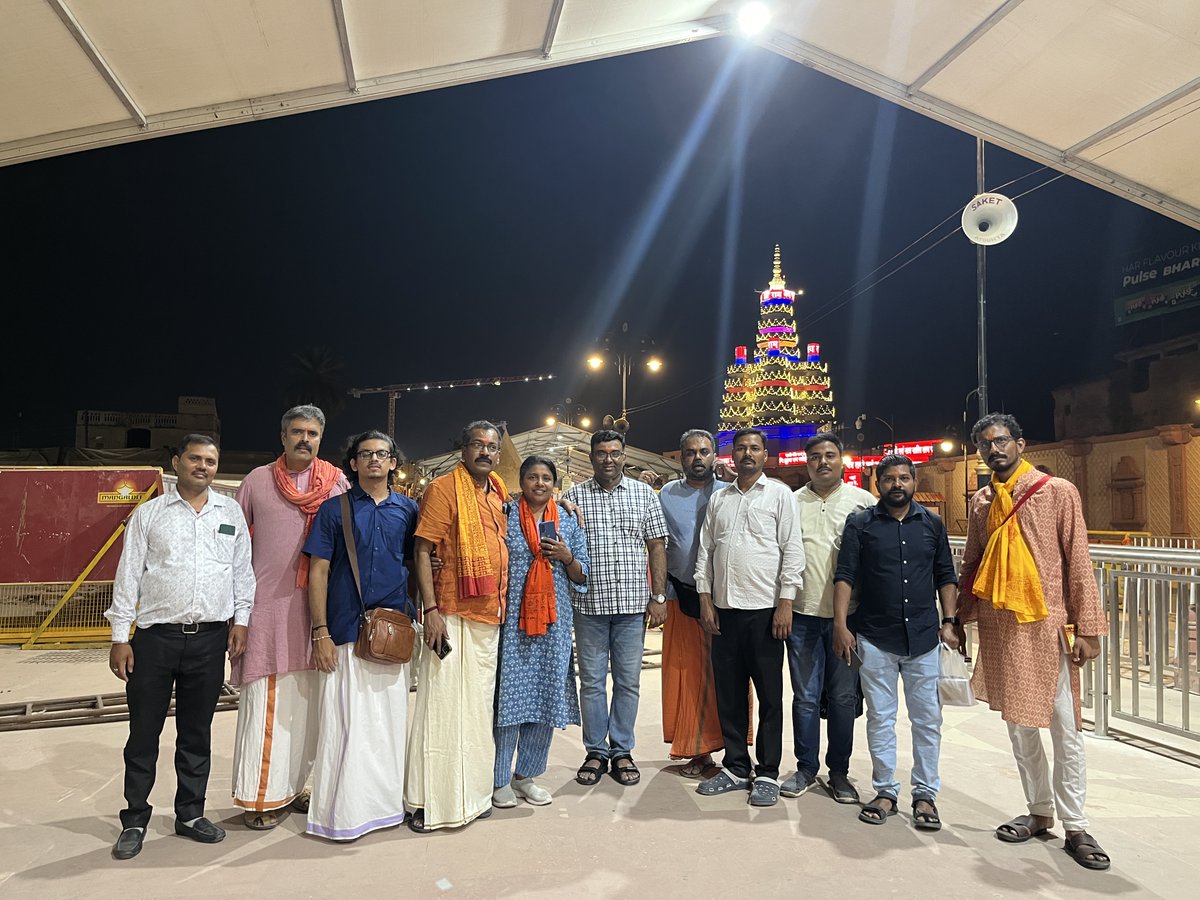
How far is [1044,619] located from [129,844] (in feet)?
13.3

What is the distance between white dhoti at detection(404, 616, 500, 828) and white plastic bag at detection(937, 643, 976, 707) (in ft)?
7.31

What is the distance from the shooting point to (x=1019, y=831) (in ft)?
11.0

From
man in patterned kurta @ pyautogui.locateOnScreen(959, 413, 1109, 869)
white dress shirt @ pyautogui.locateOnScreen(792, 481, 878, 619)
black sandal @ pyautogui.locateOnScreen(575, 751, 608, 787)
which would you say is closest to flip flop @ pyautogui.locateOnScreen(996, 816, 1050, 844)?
man in patterned kurta @ pyautogui.locateOnScreen(959, 413, 1109, 869)

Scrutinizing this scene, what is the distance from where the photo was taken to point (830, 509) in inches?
163

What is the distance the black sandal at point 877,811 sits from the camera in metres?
3.54

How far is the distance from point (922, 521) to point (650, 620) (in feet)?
5.05

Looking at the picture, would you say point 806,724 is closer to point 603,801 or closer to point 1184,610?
point 603,801

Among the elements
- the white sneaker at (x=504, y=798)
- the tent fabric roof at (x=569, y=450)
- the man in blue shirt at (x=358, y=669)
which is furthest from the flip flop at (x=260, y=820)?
the tent fabric roof at (x=569, y=450)

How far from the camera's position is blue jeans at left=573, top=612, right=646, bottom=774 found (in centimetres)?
425

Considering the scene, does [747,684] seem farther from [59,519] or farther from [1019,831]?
[59,519]

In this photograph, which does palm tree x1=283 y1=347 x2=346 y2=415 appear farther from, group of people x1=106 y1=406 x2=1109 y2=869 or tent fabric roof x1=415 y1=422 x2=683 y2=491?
group of people x1=106 y1=406 x2=1109 y2=869

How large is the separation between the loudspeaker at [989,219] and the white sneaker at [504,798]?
26.1 ft

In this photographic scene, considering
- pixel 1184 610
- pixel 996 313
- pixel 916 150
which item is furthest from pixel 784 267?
pixel 1184 610

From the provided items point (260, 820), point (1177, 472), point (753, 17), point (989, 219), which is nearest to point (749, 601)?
point (260, 820)
